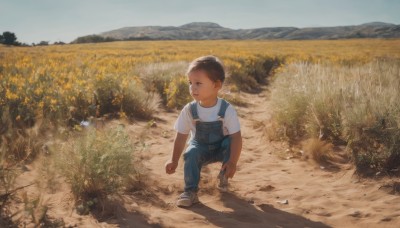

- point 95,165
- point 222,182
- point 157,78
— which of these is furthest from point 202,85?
point 157,78

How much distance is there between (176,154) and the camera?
3.18m

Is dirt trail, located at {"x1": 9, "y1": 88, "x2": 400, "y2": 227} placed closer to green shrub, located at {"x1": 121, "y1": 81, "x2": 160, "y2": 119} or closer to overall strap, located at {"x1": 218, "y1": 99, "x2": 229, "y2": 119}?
overall strap, located at {"x1": 218, "y1": 99, "x2": 229, "y2": 119}

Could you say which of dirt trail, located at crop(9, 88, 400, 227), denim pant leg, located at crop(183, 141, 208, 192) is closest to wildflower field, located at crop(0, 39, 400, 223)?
dirt trail, located at crop(9, 88, 400, 227)

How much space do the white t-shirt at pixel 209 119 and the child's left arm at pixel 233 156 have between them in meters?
0.07

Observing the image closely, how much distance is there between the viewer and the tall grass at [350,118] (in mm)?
3707

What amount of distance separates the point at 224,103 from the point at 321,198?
51.1 inches

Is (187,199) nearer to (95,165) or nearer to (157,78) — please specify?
(95,165)

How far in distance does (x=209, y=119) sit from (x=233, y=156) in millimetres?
444

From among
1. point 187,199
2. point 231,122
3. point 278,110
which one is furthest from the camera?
point 278,110

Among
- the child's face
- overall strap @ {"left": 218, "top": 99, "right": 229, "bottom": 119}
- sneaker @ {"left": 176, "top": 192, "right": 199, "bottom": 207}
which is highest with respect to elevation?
the child's face

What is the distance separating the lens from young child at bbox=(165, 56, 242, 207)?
10.2 feet

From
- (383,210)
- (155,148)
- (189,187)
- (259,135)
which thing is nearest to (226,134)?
(189,187)

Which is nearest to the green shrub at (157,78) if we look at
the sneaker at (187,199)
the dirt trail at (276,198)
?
the dirt trail at (276,198)

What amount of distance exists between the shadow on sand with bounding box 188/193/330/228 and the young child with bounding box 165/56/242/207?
0.72 feet
